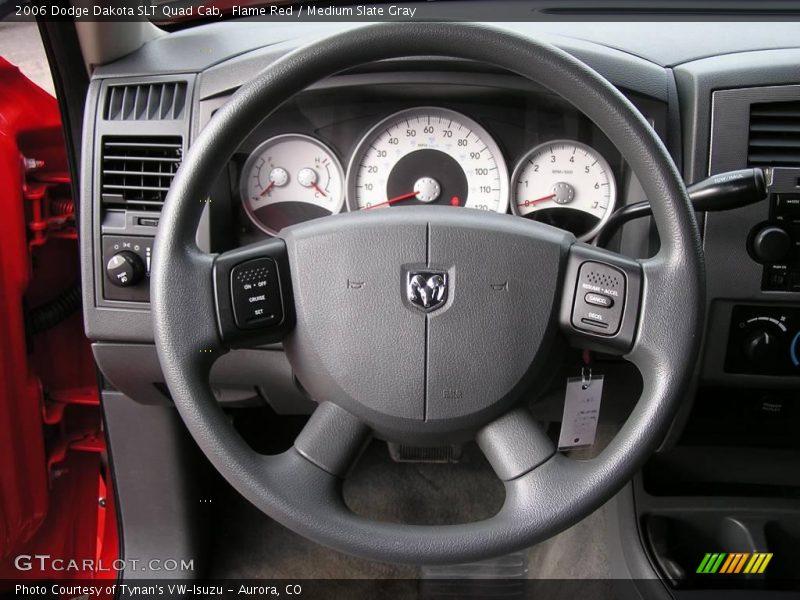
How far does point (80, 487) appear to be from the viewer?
1.65 metres

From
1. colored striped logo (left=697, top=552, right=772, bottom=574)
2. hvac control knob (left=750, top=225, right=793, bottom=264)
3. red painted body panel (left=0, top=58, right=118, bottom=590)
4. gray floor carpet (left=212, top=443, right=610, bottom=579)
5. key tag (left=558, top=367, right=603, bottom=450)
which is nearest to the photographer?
key tag (left=558, top=367, right=603, bottom=450)

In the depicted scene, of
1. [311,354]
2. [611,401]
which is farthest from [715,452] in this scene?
[311,354]

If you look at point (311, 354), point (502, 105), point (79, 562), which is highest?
point (502, 105)

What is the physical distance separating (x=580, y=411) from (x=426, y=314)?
252 mm

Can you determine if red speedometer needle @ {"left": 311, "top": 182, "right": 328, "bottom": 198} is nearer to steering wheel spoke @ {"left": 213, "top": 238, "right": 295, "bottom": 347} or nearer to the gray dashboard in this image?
the gray dashboard

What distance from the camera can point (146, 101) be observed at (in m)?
1.18

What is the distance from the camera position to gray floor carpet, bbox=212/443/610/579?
5.47 feet

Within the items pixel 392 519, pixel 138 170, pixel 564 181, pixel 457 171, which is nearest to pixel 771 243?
pixel 564 181

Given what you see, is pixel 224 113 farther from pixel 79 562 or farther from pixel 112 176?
pixel 79 562

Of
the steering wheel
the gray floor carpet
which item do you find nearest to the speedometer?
the steering wheel

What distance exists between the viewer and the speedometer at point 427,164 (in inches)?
45.1

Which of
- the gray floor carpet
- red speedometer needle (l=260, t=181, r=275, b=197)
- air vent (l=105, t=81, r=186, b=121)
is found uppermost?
air vent (l=105, t=81, r=186, b=121)

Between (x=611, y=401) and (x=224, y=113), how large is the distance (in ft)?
2.55

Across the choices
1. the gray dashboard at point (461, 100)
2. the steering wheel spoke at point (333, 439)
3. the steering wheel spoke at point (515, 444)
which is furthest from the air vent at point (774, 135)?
the steering wheel spoke at point (333, 439)
